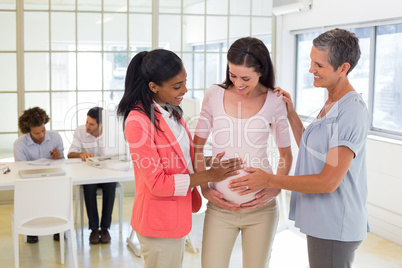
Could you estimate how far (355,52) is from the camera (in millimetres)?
1927

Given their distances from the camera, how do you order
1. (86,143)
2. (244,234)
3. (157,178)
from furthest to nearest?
A: (86,143) < (244,234) < (157,178)

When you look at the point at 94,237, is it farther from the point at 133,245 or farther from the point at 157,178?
the point at 157,178

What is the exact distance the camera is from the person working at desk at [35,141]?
180 inches

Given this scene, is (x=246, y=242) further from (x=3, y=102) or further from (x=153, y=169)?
(x=3, y=102)

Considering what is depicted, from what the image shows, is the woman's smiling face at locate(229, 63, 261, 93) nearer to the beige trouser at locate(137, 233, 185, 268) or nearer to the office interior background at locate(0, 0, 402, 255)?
the beige trouser at locate(137, 233, 185, 268)

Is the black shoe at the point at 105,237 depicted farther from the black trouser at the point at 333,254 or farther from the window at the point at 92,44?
the black trouser at the point at 333,254

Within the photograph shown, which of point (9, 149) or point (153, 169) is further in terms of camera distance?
point (9, 149)

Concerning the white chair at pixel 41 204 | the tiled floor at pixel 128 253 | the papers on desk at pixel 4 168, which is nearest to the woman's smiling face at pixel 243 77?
the white chair at pixel 41 204

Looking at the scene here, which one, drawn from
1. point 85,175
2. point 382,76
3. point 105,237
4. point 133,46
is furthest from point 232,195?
point 133,46

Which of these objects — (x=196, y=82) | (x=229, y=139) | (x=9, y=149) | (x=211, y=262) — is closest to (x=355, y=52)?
(x=229, y=139)

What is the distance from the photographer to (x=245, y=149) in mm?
2209

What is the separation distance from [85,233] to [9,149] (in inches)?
71.1

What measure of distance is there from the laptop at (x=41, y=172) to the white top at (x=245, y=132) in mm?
2050

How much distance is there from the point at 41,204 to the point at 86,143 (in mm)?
1411
